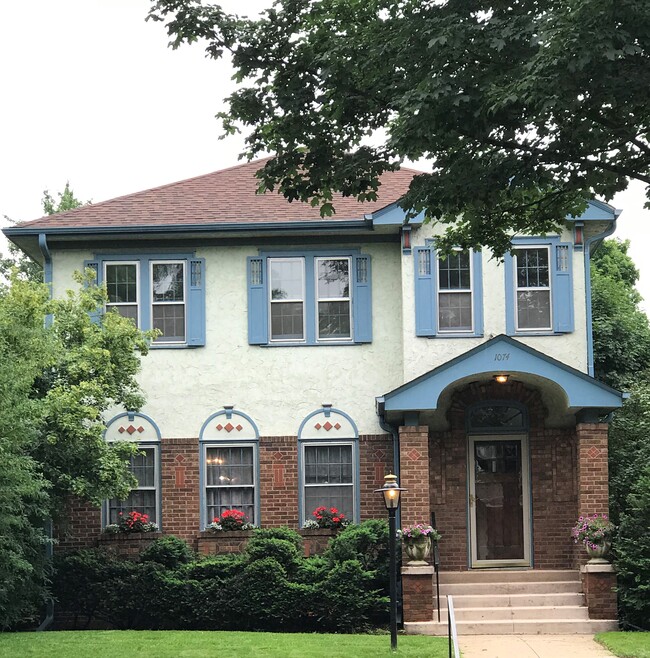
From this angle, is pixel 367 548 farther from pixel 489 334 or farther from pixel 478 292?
pixel 478 292

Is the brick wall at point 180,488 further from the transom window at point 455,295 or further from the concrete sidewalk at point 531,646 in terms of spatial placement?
the concrete sidewalk at point 531,646

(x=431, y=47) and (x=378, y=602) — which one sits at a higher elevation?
(x=431, y=47)

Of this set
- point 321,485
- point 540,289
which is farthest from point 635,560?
point 321,485

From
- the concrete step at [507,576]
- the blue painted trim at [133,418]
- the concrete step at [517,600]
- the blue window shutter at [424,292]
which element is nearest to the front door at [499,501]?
the concrete step at [507,576]

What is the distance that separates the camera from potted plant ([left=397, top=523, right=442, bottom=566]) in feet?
61.4

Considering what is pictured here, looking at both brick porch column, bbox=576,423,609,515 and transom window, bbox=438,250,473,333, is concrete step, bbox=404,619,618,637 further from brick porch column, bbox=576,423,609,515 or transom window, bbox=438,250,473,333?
transom window, bbox=438,250,473,333

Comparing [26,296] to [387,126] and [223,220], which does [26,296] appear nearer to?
[223,220]

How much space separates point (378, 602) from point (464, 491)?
3107mm

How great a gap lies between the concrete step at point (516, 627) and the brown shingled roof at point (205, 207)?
7119mm

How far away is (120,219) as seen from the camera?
70.1ft

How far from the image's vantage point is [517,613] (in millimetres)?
18578

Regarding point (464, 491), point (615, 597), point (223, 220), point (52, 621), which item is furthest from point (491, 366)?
point (52, 621)

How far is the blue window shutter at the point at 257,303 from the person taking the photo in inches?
832

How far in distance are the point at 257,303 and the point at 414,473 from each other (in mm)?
4281
